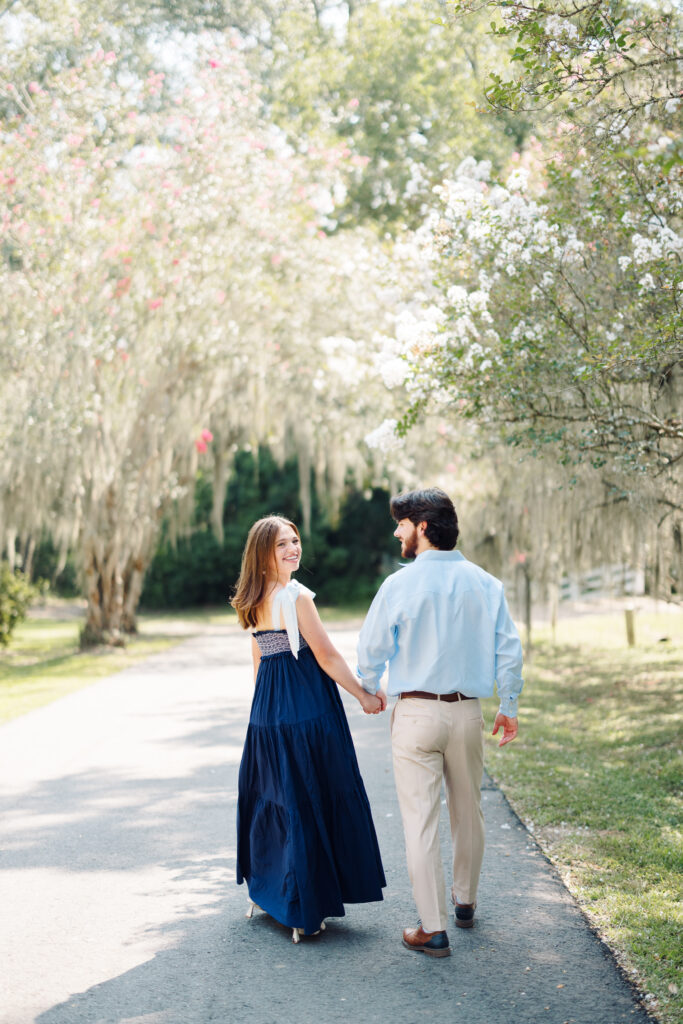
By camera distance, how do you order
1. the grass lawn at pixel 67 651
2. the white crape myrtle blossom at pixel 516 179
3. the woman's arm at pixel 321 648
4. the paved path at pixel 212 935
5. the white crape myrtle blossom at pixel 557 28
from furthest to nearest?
the grass lawn at pixel 67 651 → the white crape myrtle blossom at pixel 516 179 → the white crape myrtle blossom at pixel 557 28 → the woman's arm at pixel 321 648 → the paved path at pixel 212 935

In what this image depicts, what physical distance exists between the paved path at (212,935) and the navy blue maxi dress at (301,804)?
0.60 feet

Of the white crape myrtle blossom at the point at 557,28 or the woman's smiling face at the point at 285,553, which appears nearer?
the woman's smiling face at the point at 285,553

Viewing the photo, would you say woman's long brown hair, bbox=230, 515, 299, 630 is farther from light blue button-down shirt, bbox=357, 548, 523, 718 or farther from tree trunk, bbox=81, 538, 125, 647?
tree trunk, bbox=81, 538, 125, 647

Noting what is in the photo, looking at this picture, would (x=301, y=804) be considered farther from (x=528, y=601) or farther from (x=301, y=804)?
(x=528, y=601)

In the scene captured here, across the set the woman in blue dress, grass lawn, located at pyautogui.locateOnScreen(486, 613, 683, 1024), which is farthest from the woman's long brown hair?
grass lawn, located at pyautogui.locateOnScreen(486, 613, 683, 1024)

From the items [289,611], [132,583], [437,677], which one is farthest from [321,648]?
[132,583]

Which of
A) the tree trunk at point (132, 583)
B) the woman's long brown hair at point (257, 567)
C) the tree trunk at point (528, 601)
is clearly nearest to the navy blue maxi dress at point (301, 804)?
the woman's long brown hair at point (257, 567)

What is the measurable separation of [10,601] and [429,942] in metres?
14.7

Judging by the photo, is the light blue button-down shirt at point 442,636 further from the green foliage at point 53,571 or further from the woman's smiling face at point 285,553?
the green foliage at point 53,571

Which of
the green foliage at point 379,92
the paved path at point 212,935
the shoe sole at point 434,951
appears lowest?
the paved path at point 212,935

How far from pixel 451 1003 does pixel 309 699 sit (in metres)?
1.33

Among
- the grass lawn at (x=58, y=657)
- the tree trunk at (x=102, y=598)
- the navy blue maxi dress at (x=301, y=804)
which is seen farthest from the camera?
the tree trunk at (x=102, y=598)

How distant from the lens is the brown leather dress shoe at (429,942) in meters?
3.86

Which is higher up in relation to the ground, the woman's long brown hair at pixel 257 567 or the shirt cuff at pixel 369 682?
the woman's long brown hair at pixel 257 567
